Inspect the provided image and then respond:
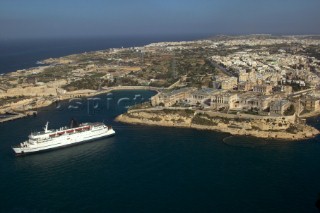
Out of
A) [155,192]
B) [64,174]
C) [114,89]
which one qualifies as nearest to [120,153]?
[64,174]

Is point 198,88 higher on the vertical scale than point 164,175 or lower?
higher

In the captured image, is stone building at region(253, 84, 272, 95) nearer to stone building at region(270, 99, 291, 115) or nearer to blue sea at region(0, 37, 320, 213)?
stone building at region(270, 99, 291, 115)

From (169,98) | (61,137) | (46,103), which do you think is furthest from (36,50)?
(61,137)

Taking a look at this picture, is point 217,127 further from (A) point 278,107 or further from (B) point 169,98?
(B) point 169,98

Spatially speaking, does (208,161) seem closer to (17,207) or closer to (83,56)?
(17,207)

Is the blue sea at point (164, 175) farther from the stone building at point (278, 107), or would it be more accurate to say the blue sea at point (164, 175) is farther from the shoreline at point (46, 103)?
the shoreline at point (46, 103)

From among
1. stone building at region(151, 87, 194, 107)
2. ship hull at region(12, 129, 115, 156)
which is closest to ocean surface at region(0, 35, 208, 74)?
stone building at region(151, 87, 194, 107)

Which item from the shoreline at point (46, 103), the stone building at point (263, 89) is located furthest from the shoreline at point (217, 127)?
the stone building at point (263, 89)
